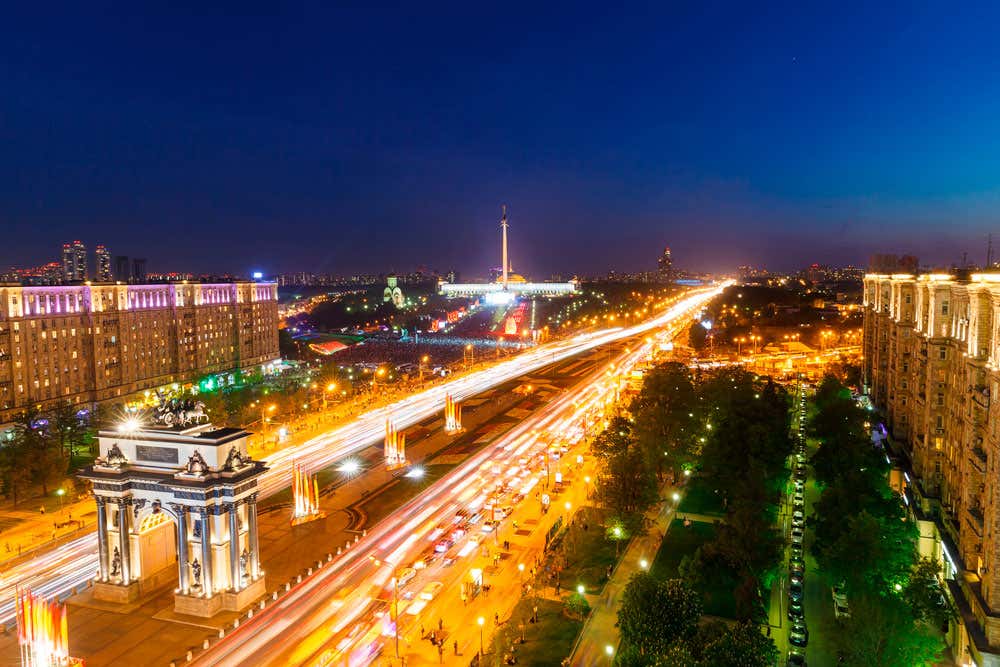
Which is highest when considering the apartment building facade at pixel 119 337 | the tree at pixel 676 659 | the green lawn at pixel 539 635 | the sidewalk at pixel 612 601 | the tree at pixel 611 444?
the apartment building facade at pixel 119 337

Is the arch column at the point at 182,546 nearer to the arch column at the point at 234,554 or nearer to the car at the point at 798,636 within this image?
the arch column at the point at 234,554

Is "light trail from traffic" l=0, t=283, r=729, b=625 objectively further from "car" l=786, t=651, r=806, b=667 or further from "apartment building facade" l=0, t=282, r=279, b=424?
"car" l=786, t=651, r=806, b=667

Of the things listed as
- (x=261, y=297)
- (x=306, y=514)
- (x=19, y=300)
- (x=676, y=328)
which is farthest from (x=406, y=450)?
(x=676, y=328)

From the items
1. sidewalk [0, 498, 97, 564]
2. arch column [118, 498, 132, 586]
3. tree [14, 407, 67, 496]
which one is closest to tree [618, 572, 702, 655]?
arch column [118, 498, 132, 586]

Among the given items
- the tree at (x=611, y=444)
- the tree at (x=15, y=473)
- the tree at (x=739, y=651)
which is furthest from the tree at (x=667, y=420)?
the tree at (x=15, y=473)

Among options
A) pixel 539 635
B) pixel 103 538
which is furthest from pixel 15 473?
pixel 539 635

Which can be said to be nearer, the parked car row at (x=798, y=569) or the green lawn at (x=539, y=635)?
the green lawn at (x=539, y=635)

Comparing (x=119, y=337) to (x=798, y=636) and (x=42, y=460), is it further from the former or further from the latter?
(x=798, y=636)
